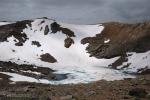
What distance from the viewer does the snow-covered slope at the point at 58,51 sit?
12064cm

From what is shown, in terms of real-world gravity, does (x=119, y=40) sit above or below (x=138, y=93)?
above

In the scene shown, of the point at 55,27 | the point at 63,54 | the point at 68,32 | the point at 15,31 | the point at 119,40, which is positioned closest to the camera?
the point at 63,54

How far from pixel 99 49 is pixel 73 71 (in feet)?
89.9

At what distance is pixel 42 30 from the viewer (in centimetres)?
15800

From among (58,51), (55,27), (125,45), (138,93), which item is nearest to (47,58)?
(58,51)

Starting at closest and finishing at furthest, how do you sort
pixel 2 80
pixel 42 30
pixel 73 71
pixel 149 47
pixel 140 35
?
pixel 2 80 < pixel 73 71 < pixel 149 47 < pixel 140 35 < pixel 42 30

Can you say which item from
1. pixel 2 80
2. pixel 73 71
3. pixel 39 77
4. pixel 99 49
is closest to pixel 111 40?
pixel 99 49

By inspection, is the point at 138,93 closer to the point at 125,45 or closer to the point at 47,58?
the point at 47,58

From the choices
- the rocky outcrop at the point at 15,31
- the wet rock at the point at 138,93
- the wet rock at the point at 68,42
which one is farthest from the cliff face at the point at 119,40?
the wet rock at the point at 138,93

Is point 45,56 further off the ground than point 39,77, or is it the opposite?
point 45,56

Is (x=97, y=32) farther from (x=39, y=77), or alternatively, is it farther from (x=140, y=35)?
(x=39, y=77)

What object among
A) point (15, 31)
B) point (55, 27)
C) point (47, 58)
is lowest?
point (47, 58)

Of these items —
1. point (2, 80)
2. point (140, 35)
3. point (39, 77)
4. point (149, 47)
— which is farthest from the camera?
point (140, 35)

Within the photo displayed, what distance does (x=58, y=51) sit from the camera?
5753 inches
